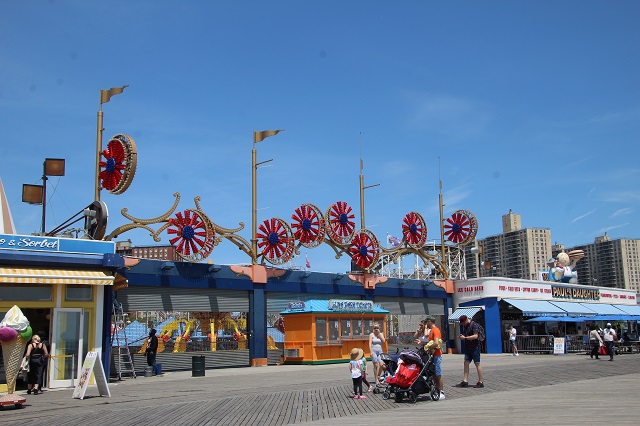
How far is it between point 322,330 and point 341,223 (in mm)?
7536

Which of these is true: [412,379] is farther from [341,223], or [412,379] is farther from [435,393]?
[341,223]

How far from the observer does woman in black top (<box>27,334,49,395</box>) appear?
17734mm

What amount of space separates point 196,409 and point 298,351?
16939 mm

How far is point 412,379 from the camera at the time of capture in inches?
548

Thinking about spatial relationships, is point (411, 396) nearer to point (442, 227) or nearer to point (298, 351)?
point (298, 351)

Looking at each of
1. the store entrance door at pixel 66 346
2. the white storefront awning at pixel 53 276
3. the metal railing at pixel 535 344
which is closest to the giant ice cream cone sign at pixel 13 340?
the white storefront awning at pixel 53 276

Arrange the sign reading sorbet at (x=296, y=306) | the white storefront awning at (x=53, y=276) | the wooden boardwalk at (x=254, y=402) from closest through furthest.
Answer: the wooden boardwalk at (x=254, y=402)
the white storefront awning at (x=53, y=276)
the sign reading sorbet at (x=296, y=306)

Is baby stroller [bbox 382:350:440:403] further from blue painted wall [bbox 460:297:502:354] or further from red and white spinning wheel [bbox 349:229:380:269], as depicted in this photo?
blue painted wall [bbox 460:297:502:354]

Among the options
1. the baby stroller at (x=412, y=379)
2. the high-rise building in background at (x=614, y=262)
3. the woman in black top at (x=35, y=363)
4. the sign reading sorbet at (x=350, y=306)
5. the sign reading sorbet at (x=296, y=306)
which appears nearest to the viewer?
the baby stroller at (x=412, y=379)

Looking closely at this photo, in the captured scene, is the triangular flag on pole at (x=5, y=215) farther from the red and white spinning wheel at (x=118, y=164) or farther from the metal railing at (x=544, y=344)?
the metal railing at (x=544, y=344)

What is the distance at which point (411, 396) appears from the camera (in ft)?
45.6

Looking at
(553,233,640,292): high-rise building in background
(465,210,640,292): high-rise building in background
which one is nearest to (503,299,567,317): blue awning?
(465,210,640,292): high-rise building in background

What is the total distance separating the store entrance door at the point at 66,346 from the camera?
19422 millimetres

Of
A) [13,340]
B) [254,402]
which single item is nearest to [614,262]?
[254,402]
